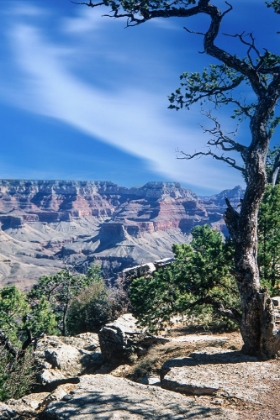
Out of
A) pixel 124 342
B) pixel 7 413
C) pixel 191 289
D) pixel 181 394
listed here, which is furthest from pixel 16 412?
pixel 124 342

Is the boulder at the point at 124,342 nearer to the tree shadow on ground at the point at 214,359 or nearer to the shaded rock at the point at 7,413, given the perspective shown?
the tree shadow on ground at the point at 214,359

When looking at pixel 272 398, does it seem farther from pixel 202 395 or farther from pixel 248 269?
pixel 248 269

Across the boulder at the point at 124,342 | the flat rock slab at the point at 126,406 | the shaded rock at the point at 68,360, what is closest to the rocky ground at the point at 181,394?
the flat rock slab at the point at 126,406

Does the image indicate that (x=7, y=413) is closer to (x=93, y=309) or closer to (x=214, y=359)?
(x=214, y=359)

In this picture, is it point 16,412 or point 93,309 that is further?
point 93,309

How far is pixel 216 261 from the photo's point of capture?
12.1 metres

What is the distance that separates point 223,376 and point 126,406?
2.78 m

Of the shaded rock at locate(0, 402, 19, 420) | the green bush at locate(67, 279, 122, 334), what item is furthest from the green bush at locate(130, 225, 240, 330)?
the green bush at locate(67, 279, 122, 334)

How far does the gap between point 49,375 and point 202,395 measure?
10.4 m

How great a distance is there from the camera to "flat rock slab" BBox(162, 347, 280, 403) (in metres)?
7.89

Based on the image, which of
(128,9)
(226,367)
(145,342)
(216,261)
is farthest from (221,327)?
(128,9)

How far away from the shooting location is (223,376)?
863 cm

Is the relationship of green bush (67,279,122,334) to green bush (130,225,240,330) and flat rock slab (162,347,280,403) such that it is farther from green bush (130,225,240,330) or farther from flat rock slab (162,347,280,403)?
flat rock slab (162,347,280,403)

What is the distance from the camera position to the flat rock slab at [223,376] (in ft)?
25.9
